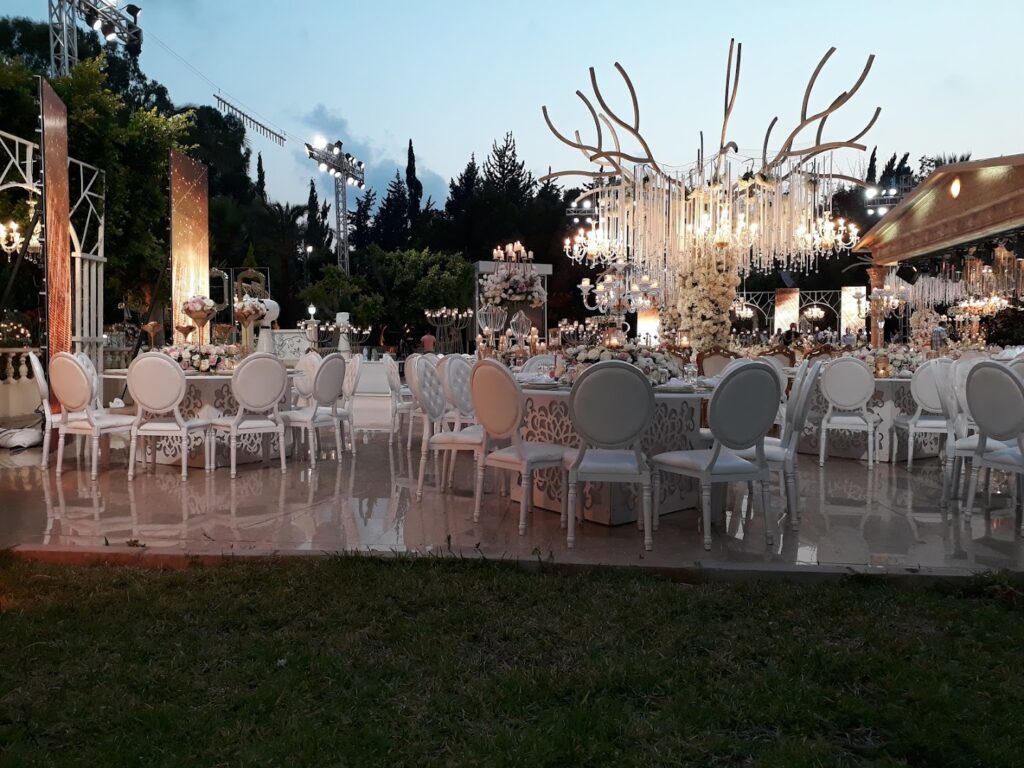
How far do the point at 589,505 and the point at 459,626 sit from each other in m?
1.87

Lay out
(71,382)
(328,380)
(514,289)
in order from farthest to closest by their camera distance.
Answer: (514,289), (328,380), (71,382)

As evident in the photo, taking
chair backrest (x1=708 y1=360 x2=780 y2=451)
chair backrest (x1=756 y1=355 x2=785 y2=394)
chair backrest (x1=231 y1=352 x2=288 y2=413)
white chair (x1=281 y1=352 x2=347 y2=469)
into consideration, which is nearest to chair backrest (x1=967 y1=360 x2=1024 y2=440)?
chair backrest (x1=756 y1=355 x2=785 y2=394)

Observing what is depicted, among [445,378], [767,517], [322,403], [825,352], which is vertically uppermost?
[825,352]

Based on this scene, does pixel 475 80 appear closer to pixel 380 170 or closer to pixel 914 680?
pixel 914 680

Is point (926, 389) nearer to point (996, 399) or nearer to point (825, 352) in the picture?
point (825, 352)

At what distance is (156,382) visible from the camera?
19.8 feet

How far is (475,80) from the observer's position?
3628 cm

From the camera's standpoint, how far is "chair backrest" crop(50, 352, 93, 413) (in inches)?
240

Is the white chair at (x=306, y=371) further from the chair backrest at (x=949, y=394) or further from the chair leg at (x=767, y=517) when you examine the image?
the chair backrest at (x=949, y=394)

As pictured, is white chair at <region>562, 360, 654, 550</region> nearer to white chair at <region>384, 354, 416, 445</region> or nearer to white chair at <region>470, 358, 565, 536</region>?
white chair at <region>470, 358, 565, 536</region>

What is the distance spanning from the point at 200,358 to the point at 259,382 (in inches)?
36.4

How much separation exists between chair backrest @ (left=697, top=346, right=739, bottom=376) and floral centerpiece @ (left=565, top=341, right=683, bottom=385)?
2.90 meters

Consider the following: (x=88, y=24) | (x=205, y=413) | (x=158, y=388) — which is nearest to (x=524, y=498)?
(x=158, y=388)

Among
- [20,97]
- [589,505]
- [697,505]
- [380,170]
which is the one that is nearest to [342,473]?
[589,505]
